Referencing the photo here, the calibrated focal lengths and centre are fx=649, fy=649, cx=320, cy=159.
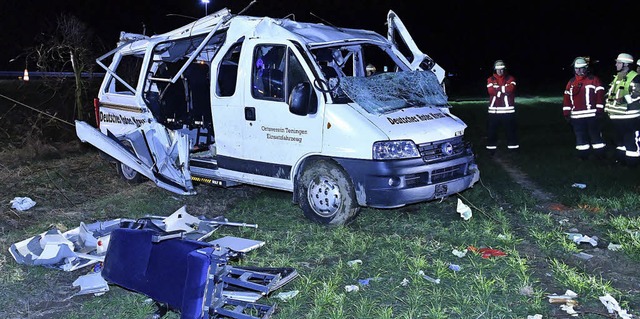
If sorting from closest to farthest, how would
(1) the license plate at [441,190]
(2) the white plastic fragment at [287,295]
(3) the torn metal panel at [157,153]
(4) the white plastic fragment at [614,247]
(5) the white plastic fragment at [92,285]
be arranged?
(2) the white plastic fragment at [287,295], (5) the white plastic fragment at [92,285], (4) the white plastic fragment at [614,247], (1) the license plate at [441,190], (3) the torn metal panel at [157,153]

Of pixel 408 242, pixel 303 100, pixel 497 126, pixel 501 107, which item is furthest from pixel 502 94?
pixel 408 242

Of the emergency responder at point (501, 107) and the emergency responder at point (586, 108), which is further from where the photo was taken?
the emergency responder at point (501, 107)

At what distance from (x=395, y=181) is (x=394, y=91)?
3.81 feet

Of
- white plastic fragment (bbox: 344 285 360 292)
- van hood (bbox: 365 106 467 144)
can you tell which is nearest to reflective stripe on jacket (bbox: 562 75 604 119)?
van hood (bbox: 365 106 467 144)

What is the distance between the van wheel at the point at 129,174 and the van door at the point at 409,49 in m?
4.28

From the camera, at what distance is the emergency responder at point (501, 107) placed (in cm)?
1194

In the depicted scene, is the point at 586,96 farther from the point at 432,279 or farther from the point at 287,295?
the point at 287,295

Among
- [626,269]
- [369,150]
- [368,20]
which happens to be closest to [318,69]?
[369,150]

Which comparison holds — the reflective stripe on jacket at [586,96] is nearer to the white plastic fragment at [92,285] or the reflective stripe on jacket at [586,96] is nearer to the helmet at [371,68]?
the helmet at [371,68]

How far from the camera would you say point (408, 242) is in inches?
255

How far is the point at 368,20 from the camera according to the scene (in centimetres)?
4362

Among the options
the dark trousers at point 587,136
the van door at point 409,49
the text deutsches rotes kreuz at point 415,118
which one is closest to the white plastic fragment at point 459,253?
the text deutsches rotes kreuz at point 415,118

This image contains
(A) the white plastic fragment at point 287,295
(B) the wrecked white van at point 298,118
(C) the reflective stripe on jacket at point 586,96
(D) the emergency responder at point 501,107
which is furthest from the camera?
(D) the emergency responder at point 501,107

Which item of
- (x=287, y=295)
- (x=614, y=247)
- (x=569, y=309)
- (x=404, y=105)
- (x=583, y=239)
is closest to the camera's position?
(x=569, y=309)
